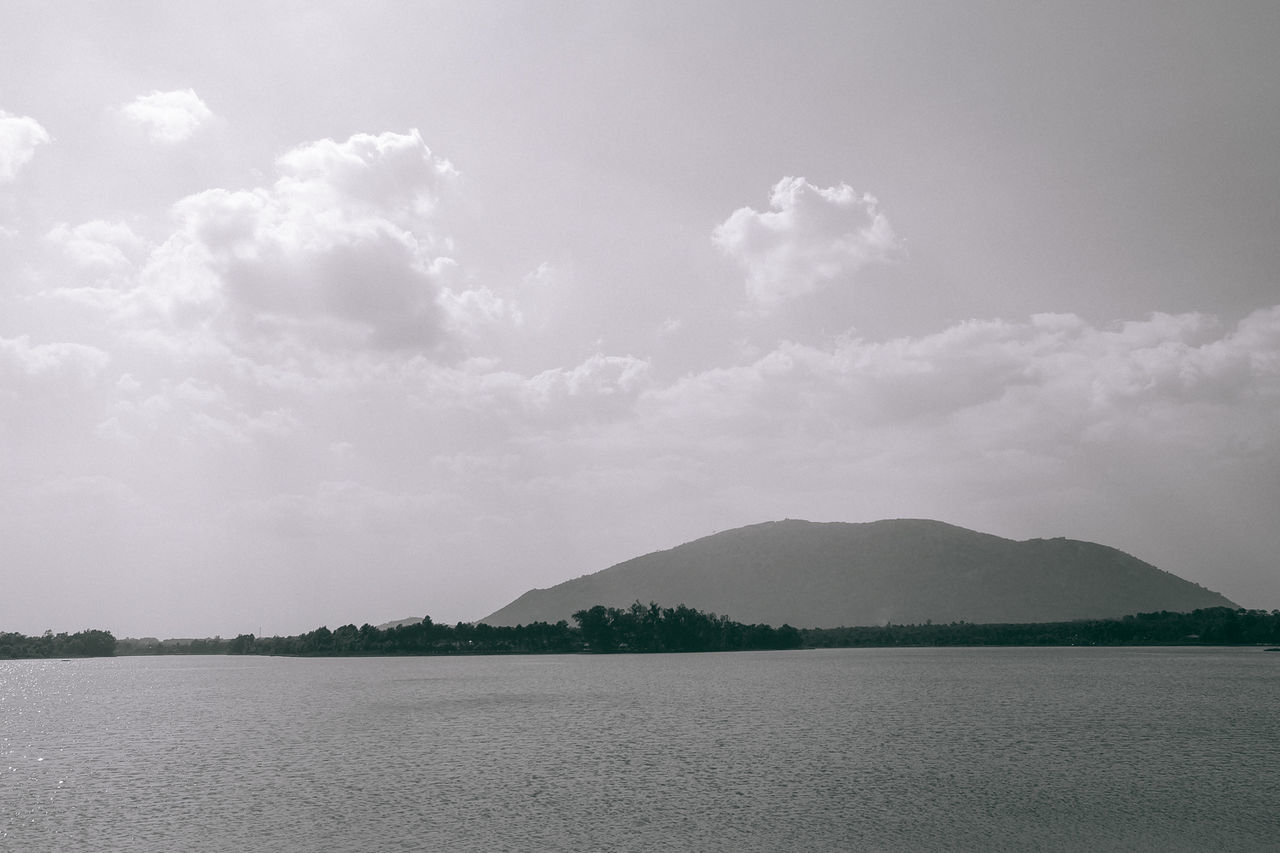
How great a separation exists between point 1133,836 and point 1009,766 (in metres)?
22.2

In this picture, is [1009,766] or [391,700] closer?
[1009,766]

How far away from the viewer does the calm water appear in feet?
155

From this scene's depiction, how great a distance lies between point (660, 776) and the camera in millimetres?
64250

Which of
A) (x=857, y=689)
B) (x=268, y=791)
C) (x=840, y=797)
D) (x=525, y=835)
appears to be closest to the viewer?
(x=525, y=835)

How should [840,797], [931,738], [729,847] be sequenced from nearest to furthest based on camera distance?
[729,847], [840,797], [931,738]

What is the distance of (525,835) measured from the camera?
155ft

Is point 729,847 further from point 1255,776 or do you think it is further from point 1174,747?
point 1174,747

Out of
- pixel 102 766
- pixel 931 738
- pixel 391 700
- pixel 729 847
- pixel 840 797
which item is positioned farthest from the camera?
pixel 391 700

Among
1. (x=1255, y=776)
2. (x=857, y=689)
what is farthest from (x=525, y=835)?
(x=857, y=689)

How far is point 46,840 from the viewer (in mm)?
46812

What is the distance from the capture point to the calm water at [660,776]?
47.1 m

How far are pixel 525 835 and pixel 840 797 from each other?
2093cm

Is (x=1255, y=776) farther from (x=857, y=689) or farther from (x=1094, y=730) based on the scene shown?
(x=857, y=689)

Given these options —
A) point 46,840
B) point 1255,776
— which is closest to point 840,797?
point 1255,776
